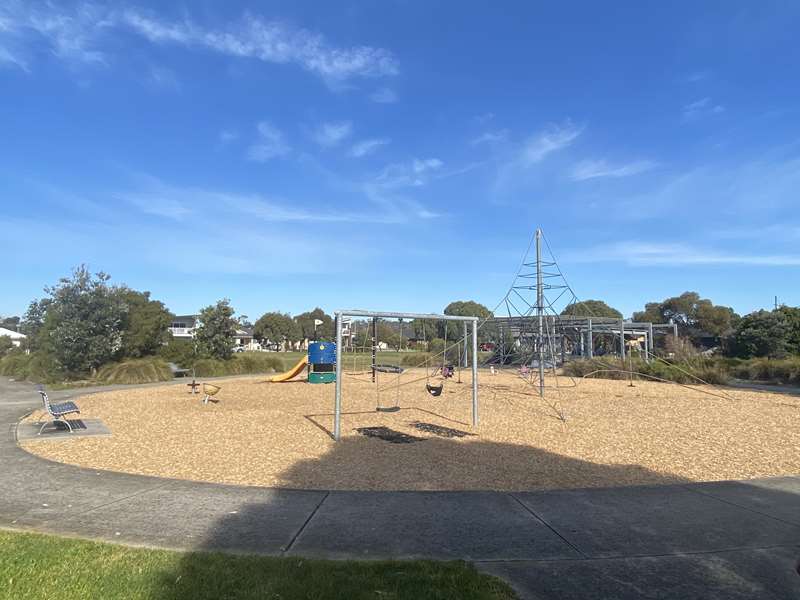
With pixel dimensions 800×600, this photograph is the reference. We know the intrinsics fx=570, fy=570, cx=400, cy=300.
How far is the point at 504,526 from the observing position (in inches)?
213

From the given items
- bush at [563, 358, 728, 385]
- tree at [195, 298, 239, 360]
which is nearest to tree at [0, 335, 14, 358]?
tree at [195, 298, 239, 360]

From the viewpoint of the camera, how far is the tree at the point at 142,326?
1041 inches

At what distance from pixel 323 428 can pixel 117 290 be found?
1842 centimetres

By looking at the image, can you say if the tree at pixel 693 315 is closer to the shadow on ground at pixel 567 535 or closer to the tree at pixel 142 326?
the tree at pixel 142 326

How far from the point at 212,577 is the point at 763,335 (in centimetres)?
4496

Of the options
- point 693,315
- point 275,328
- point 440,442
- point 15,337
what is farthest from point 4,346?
point 693,315

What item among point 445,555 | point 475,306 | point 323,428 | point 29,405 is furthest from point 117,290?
point 475,306

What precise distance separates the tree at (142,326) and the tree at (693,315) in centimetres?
5992

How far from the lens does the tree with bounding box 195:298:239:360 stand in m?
29.0

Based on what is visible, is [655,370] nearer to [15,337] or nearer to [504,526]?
[504,526]

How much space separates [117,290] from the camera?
26.0 meters

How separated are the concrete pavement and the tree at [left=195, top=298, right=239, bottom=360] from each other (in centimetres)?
2220

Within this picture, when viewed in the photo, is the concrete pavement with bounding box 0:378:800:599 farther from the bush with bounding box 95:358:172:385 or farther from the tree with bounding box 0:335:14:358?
the tree with bounding box 0:335:14:358

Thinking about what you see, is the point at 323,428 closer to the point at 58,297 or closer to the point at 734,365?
the point at 58,297
